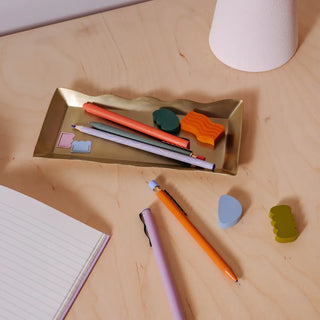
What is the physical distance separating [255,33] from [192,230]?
0.93 ft

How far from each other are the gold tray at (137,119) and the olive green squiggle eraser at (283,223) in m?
0.07

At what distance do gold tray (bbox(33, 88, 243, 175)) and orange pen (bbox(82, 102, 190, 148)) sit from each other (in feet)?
0.04

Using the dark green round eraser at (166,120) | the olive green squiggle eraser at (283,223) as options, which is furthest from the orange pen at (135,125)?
the olive green squiggle eraser at (283,223)

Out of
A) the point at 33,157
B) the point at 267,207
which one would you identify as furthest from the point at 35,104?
the point at 267,207

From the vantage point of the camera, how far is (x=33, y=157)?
529 mm

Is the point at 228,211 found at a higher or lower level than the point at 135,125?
lower

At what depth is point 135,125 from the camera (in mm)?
527

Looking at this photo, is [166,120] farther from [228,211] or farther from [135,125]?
[228,211]

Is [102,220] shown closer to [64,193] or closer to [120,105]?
[64,193]

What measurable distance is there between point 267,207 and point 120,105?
0.25 m

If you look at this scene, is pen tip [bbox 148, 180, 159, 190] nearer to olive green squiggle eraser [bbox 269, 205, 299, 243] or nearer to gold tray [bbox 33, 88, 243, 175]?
gold tray [bbox 33, 88, 243, 175]

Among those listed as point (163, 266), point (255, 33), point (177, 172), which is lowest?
point (163, 266)

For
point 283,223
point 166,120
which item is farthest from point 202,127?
point 283,223

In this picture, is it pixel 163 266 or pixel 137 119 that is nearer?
pixel 163 266
